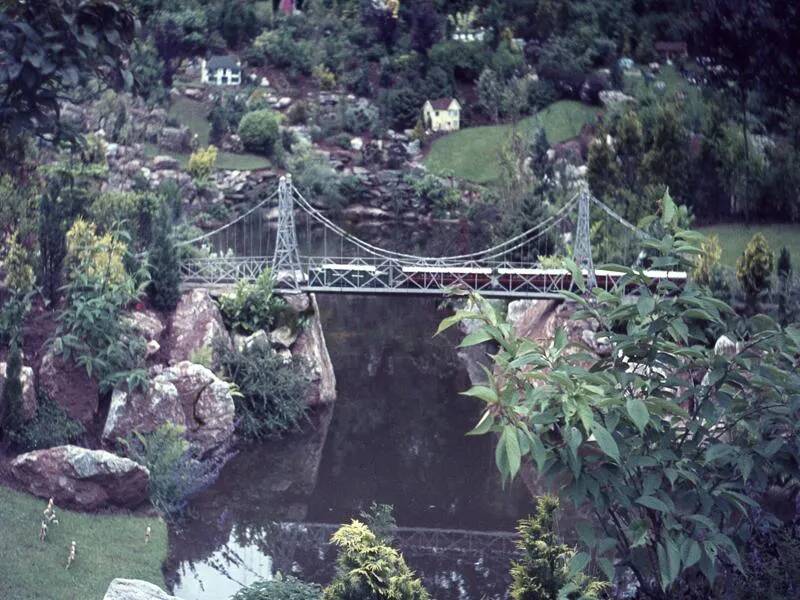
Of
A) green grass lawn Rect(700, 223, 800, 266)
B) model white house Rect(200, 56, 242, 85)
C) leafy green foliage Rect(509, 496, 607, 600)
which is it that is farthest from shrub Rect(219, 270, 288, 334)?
model white house Rect(200, 56, 242, 85)

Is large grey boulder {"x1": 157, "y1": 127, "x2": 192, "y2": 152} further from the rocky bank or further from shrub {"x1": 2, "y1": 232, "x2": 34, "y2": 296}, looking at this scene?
shrub {"x1": 2, "y1": 232, "x2": 34, "y2": 296}

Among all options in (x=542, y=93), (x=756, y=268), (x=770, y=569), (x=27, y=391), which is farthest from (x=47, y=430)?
(x=542, y=93)

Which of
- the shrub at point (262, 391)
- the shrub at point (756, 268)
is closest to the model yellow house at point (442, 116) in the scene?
the shrub at point (756, 268)

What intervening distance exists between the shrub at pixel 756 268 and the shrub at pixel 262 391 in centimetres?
599

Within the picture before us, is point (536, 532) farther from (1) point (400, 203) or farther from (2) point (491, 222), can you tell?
(1) point (400, 203)

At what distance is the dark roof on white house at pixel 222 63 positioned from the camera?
83.3 feet

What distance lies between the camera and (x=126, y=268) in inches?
536

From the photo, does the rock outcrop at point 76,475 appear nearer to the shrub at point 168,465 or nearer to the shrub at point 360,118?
the shrub at point 168,465

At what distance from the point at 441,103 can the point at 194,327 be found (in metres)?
13.1

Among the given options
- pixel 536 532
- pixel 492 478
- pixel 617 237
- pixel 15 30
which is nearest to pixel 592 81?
pixel 617 237

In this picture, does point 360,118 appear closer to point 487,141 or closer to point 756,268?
point 487,141

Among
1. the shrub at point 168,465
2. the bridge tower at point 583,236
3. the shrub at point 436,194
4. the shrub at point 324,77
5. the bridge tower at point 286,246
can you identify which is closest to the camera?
the shrub at point 168,465

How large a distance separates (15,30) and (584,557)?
3.03 metres

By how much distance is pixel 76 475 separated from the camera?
10227 millimetres
